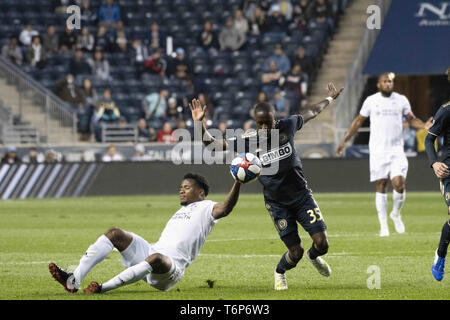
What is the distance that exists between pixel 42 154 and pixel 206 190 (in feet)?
60.4

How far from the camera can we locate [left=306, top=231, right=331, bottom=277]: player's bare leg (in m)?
9.92

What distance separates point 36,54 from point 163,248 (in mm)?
23140

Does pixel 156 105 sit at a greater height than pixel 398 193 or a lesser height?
lesser

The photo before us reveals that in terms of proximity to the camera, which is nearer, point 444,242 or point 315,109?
point 444,242

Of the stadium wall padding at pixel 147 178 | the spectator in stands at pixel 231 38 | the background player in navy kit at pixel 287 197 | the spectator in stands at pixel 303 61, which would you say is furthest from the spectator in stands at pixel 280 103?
the background player in navy kit at pixel 287 197

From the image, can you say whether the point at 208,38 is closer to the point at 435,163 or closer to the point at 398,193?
the point at 398,193

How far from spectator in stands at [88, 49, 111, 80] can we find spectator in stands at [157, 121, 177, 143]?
12.5ft

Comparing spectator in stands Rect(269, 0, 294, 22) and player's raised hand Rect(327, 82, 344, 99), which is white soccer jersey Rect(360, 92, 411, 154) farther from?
spectator in stands Rect(269, 0, 294, 22)

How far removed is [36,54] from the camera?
31.5 metres

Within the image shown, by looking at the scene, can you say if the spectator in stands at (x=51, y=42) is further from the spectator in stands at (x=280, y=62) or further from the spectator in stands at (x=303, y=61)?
the spectator in stands at (x=303, y=61)

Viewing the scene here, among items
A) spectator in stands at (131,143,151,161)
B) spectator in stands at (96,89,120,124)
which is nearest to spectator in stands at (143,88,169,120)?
spectator in stands at (96,89,120,124)

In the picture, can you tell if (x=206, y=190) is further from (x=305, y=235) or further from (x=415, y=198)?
(x=415, y=198)

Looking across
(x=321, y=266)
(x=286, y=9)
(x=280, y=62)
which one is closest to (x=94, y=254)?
(x=321, y=266)

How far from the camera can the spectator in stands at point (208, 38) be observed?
107ft
